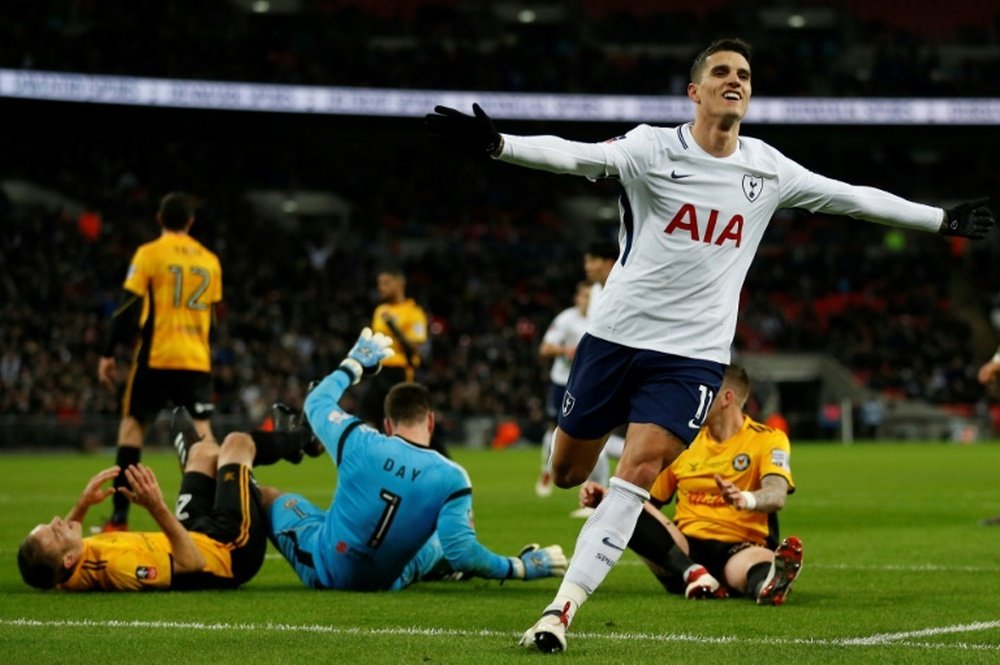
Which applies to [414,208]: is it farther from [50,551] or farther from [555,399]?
[50,551]

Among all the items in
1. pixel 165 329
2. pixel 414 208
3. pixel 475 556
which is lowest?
pixel 475 556

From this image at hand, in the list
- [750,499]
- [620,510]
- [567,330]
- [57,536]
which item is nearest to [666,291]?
[620,510]

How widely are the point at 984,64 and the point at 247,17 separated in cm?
2245

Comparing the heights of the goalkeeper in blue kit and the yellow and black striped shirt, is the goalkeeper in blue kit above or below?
below

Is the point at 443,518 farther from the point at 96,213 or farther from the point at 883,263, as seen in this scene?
the point at 883,263

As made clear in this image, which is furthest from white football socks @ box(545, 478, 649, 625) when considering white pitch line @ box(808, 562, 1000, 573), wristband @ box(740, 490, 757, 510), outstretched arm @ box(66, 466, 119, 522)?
white pitch line @ box(808, 562, 1000, 573)

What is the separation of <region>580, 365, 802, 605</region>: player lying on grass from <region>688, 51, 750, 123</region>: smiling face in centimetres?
185

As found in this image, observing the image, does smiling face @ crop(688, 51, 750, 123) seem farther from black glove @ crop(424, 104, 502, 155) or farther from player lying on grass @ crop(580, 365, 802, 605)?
player lying on grass @ crop(580, 365, 802, 605)

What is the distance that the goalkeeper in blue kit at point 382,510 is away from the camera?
24.0 ft

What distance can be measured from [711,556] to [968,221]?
7.28 ft

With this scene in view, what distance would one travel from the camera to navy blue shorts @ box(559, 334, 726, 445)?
5.98 meters

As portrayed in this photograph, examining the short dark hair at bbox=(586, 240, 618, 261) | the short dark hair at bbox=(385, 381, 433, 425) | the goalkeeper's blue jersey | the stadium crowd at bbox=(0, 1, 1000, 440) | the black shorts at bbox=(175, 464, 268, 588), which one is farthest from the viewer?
the stadium crowd at bbox=(0, 1, 1000, 440)

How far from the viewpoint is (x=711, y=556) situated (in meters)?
7.76

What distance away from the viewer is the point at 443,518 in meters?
7.40
